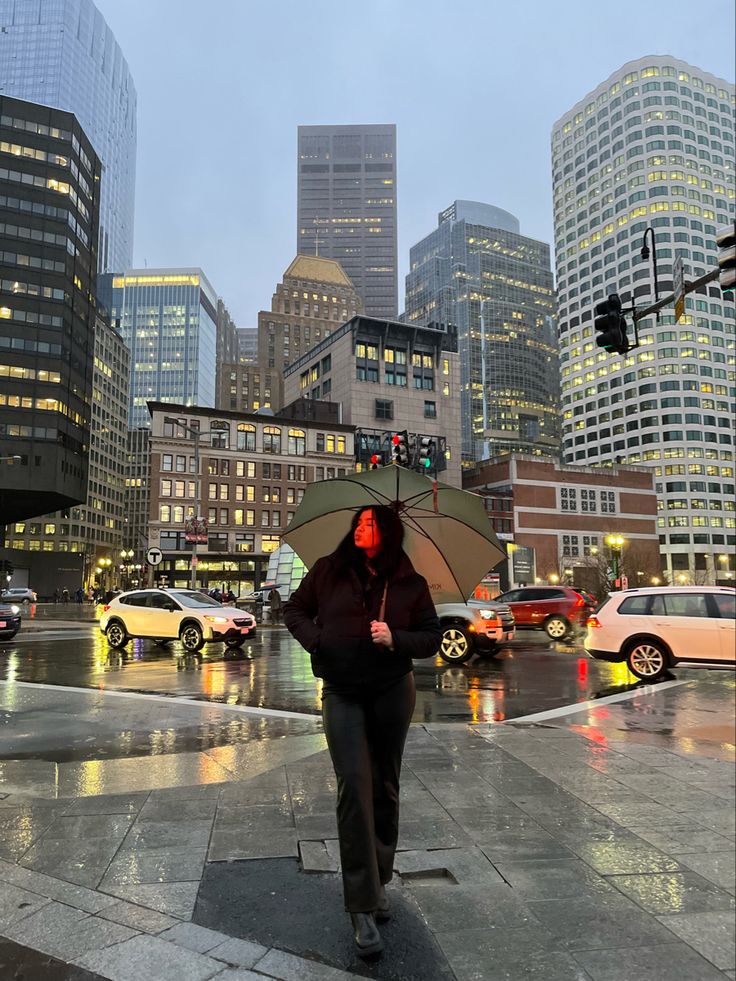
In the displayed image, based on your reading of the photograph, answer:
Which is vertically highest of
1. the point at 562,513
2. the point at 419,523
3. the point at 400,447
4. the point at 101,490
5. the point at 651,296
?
the point at 651,296

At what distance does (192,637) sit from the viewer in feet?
55.8

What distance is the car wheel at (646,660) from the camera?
37.1ft

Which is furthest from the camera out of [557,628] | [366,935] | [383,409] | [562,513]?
[562,513]

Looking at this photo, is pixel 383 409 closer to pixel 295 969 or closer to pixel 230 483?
pixel 230 483

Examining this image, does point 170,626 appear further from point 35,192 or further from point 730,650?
point 35,192

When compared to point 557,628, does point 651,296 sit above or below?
above

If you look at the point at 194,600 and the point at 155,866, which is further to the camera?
the point at 194,600

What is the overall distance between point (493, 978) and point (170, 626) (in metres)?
15.8

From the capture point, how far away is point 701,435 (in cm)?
12794

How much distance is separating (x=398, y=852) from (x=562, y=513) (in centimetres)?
9592

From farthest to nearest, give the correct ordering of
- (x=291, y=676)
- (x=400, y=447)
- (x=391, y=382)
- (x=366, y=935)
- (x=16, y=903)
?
1. (x=391, y=382)
2. (x=400, y=447)
3. (x=291, y=676)
4. (x=16, y=903)
5. (x=366, y=935)

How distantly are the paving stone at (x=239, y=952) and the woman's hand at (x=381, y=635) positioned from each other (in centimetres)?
147

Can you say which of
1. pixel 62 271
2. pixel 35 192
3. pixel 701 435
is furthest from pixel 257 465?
pixel 701 435

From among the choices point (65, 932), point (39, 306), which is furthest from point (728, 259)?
point (39, 306)
